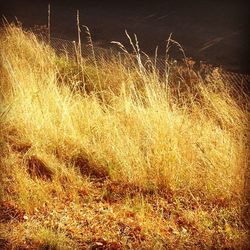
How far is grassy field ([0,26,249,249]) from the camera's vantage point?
2.77m

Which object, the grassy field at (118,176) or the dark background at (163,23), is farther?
the dark background at (163,23)

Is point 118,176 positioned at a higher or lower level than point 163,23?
lower

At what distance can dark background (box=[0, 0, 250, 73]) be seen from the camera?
711 cm

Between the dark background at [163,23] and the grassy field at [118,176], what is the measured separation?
2.89 meters

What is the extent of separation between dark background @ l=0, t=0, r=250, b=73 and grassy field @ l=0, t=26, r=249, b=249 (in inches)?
114

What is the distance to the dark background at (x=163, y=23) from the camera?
7105 millimetres

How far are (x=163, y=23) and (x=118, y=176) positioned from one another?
18.8 feet

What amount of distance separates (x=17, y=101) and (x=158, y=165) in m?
1.52

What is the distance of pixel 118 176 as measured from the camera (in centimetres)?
340

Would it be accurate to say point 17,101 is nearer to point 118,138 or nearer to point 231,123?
point 118,138

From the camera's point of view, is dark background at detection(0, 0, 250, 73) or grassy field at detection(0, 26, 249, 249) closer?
grassy field at detection(0, 26, 249, 249)

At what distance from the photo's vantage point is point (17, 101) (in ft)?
13.5

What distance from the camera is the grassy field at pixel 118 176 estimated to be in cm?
277

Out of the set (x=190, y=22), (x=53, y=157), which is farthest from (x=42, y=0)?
(x=53, y=157)
